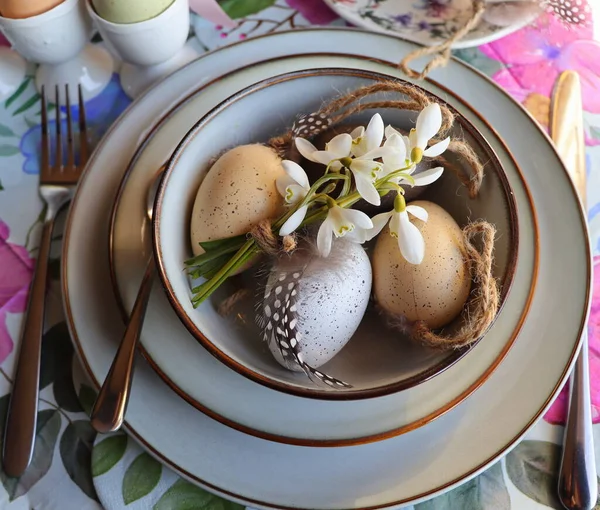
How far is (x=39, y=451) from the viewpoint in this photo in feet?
1.64

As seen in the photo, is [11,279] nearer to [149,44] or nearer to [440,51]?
[149,44]

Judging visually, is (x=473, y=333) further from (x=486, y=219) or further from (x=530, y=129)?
(x=530, y=129)

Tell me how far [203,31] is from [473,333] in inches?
19.2

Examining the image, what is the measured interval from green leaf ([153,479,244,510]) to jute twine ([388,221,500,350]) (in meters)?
0.21

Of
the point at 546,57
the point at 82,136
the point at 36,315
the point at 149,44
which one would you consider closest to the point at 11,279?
the point at 36,315

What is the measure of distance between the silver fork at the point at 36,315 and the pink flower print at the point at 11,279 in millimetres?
A: 16

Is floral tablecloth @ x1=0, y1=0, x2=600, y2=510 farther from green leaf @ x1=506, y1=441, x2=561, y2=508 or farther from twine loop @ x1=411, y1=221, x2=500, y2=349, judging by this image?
twine loop @ x1=411, y1=221, x2=500, y2=349

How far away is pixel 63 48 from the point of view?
60 centimetres

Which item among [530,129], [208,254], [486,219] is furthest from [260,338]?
[530,129]

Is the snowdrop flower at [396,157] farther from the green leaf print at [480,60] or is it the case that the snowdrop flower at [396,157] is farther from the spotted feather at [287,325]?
the green leaf print at [480,60]

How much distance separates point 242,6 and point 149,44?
0.16 m

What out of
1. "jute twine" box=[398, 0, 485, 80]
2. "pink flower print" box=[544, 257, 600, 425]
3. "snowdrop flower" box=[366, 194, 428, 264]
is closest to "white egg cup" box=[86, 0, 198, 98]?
"jute twine" box=[398, 0, 485, 80]

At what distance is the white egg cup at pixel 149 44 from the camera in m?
0.56

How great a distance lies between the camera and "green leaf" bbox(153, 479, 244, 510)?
47 centimetres
